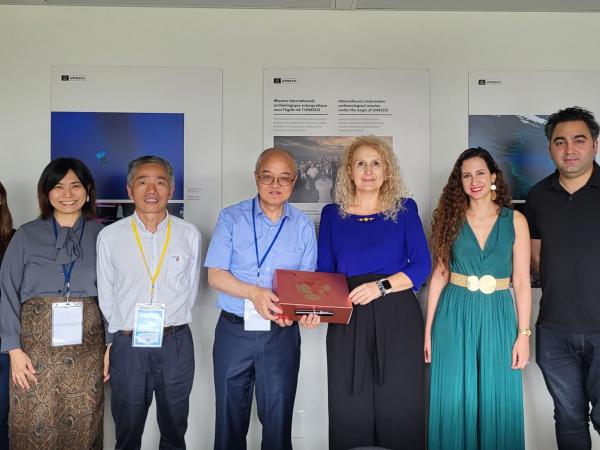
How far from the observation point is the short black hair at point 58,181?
2.25 meters

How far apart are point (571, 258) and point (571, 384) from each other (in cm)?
67

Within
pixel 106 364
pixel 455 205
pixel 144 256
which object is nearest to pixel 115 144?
pixel 144 256

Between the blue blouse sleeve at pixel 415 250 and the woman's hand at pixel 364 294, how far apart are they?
190 millimetres

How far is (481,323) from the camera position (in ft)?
7.27

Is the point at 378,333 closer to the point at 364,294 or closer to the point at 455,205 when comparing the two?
the point at 364,294

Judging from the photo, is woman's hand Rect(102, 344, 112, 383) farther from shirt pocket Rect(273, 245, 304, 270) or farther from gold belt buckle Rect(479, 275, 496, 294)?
gold belt buckle Rect(479, 275, 496, 294)

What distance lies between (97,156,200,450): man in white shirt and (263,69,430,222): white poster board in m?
0.94

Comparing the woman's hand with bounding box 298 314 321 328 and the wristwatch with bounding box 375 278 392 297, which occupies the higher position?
the wristwatch with bounding box 375 278 392 297

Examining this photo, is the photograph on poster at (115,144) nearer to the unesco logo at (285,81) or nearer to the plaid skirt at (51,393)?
the unesco logo at (285,81)

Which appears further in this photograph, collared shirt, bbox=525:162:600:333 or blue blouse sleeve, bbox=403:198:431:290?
collared shirt, bbox=525:162:600:333

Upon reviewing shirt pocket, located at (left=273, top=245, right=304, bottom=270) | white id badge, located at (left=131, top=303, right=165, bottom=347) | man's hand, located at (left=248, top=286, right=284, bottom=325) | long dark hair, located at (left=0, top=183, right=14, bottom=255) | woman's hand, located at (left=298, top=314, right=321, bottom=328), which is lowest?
white id badge, located at (left=131, top=303, right=165, bottom=347)

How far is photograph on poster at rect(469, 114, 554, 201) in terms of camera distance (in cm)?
291

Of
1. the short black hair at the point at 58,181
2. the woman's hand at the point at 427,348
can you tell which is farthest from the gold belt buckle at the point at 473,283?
the short black hair at the point at 58,181

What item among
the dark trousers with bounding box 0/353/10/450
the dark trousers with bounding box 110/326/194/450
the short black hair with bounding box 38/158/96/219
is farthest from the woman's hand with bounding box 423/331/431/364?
the dark trousers with bounding box 0/353/10/450
